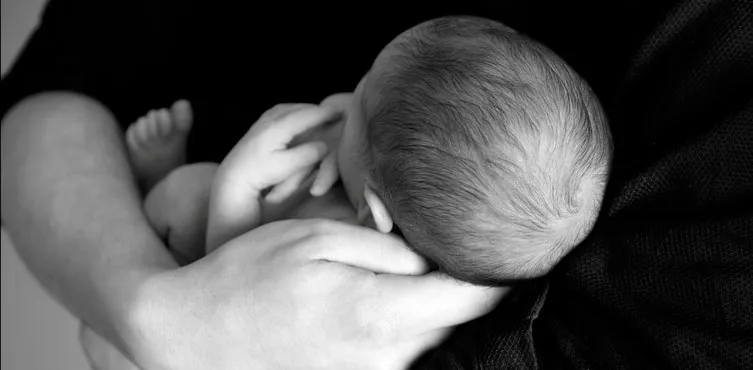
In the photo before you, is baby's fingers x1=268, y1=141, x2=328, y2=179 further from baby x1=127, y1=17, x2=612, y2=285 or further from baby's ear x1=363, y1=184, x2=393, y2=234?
baby's ear x1=363, y1=184, x2=393, y2=234

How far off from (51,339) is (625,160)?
1634mm

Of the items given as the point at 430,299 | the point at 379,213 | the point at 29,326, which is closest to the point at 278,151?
the point at 379,213

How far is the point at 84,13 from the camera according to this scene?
982 mm

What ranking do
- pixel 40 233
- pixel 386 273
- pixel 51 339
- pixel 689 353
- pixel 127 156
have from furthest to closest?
pixel 51 339
pixel 127 156
pixel 40 233
pixel 386 273
pixel 689 353

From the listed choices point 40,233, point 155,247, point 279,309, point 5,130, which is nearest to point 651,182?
point 279,309

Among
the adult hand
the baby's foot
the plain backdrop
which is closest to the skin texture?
the adult hand

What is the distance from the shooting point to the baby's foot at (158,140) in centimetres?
101

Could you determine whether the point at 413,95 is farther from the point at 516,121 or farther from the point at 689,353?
the point at 689,353

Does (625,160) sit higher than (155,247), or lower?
higher

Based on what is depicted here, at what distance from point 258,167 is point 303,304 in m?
0.19

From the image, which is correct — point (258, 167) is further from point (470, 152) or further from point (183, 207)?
point (470, 152)

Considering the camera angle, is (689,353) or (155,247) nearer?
(689,353)

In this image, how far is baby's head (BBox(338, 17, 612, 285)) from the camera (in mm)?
689

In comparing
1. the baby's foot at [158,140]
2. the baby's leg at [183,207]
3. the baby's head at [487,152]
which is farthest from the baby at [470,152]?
the baby's foot at [158,140]
